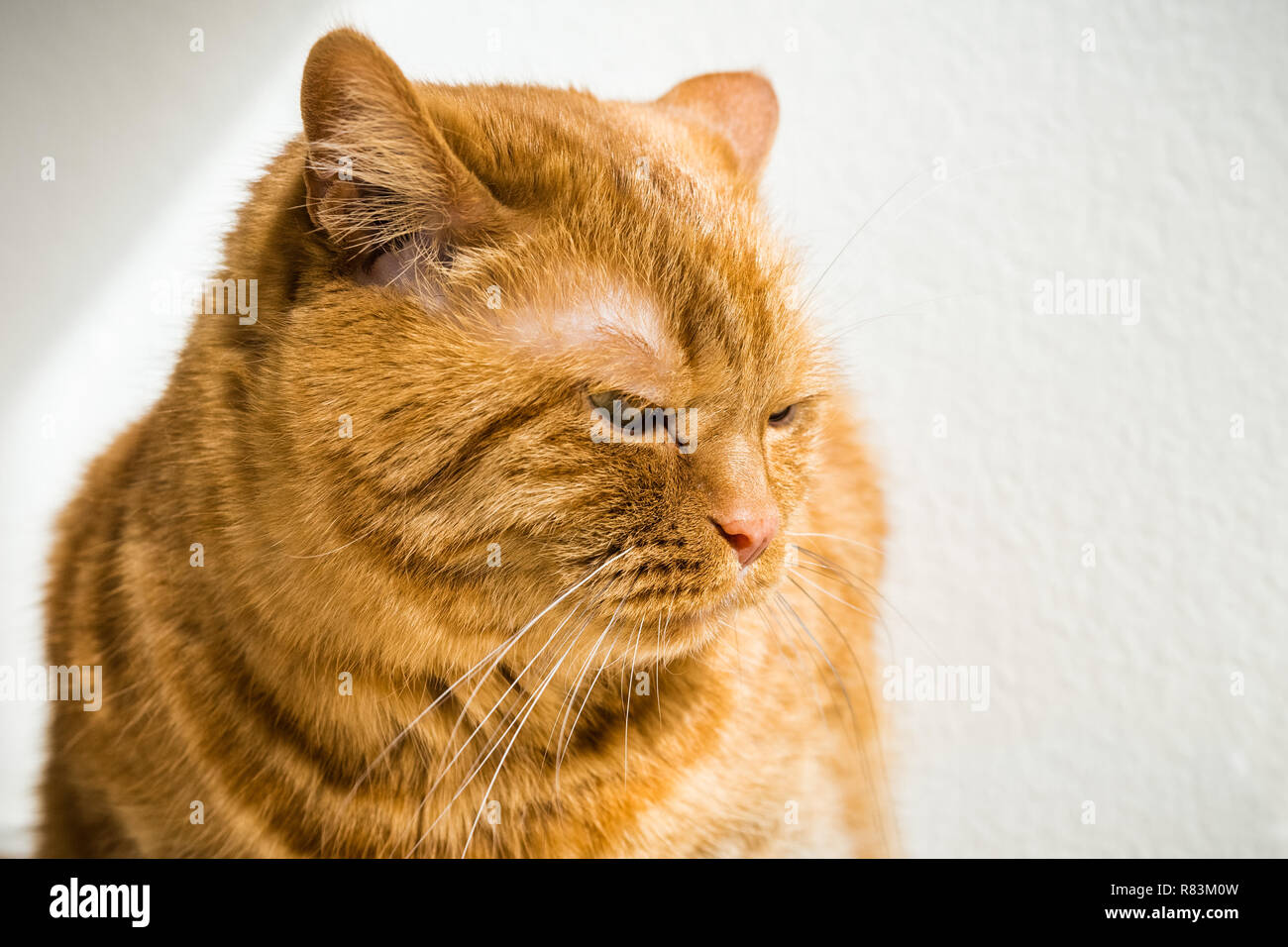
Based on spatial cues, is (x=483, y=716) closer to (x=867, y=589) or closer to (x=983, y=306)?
(x=867, y=589)

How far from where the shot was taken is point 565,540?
2.08 ft

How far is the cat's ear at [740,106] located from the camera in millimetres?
831

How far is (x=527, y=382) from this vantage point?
63 centimetres

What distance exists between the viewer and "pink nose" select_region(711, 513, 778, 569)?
65 cm

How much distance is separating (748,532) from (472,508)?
0.19 m

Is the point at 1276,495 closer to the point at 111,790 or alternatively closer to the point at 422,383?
the point at 422,383

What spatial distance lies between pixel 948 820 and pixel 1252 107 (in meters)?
0.81

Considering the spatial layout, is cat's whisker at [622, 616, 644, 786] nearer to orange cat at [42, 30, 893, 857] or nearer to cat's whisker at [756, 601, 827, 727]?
orange cat at [42, 30, 893, 857]

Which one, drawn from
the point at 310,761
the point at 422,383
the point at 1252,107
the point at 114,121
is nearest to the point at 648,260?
the point at 422,383

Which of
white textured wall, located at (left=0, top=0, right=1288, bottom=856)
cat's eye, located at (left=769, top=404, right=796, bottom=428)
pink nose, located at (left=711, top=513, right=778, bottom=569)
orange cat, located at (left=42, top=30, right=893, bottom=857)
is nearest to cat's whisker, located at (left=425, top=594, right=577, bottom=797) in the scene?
orange cat, located at (left=42, top=30, right=893, bottom=857)

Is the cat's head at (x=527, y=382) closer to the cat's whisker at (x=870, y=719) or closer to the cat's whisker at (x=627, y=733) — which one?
the cat's whisker at (x=627, y=733)

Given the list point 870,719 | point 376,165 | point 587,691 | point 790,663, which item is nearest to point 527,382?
point 376,165

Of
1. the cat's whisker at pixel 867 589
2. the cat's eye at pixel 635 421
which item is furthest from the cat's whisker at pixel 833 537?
the cat's eye at pixel 635 421

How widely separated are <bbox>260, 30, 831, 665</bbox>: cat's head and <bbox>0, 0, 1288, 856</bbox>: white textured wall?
19 cm
